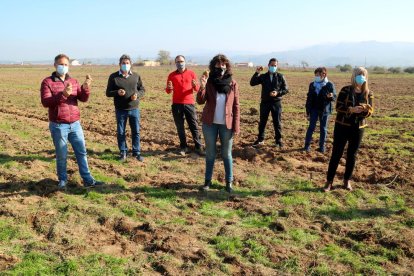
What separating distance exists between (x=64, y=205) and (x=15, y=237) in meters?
0.99

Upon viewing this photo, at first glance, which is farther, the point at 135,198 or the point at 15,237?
the point at 135,198

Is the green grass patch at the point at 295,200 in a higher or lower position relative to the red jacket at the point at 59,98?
lower

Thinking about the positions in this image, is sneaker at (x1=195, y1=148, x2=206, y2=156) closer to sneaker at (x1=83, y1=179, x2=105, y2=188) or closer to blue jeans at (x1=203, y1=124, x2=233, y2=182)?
blue jeans at (x1=203, y1=124, x2=233, y2=182)

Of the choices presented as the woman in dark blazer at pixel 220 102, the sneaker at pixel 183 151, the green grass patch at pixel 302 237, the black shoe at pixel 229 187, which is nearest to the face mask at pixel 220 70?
the woman in dark blazer at pixel 220 102

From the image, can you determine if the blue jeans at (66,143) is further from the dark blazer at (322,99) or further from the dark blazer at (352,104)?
the dark blazer at (322,99)

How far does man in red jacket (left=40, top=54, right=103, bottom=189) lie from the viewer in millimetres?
5707

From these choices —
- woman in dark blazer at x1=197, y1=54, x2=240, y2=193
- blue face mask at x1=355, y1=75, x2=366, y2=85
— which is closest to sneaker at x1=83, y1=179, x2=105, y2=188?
woman in dark blazer at x1=197, y1=54, x2=240, y2=193

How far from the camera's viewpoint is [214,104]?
5.98 meters

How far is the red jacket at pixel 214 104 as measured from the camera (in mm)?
5949

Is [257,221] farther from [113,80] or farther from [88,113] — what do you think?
[88,113]

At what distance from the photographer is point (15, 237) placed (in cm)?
457

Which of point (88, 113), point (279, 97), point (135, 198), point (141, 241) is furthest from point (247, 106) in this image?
point (141, 241)

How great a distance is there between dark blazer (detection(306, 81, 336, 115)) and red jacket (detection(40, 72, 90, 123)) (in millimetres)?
4995

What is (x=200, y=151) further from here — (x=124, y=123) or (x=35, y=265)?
(x=35, y=265)
